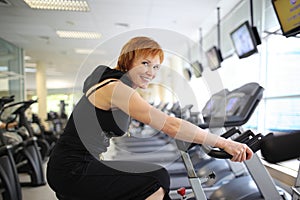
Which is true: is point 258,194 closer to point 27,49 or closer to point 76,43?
point 76,43

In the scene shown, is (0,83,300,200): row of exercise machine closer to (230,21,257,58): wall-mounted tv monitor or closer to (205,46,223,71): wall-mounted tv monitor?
(230,21,257,58): wall-mounted tv monitor

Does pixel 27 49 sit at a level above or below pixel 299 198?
above

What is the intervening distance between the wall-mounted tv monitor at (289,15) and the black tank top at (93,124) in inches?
79.1

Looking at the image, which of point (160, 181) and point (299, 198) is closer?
point (160, 181)

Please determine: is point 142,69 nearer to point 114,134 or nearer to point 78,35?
point 114,134

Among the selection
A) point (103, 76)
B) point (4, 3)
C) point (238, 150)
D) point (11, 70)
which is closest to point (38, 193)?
point (103, 76)

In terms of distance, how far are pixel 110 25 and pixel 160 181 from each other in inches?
197

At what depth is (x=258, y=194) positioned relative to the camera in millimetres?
1944

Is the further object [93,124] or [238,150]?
[93,124]

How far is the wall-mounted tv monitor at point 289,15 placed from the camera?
2.37 meters

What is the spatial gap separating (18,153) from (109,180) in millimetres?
3211

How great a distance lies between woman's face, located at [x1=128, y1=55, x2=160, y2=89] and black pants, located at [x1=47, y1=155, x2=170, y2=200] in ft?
1.29

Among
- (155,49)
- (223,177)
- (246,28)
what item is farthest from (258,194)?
(246,28)

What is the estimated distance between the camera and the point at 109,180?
108cm
